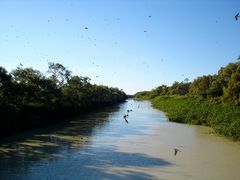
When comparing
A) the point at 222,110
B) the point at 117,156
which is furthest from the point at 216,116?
the point at 117,156

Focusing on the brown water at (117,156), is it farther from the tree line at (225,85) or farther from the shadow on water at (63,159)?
the tree line at (225,85)

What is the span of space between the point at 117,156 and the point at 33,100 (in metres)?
21.0

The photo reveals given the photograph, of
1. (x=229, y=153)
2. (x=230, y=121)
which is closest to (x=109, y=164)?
(x=229, y=153)

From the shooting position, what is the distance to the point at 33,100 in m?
39.6

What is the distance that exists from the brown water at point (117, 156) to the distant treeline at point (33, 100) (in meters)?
2.12

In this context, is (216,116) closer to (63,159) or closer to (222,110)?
(222,110)

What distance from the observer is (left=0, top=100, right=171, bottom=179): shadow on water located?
16.8 m

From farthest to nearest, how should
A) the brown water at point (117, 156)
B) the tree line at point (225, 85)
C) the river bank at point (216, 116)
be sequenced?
the tree line at point (225, 85) → the river bank at point (216, 116) → the brown water at point (117, 156)

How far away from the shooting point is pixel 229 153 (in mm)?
22328

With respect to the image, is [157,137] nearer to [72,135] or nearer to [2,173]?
[72,135]

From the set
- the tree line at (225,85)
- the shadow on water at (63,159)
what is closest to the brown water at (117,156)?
the shadow on water at (63,159)

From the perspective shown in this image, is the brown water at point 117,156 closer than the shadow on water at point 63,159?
No

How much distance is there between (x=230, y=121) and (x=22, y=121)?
1741 cm

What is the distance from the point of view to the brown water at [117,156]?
17031mm
